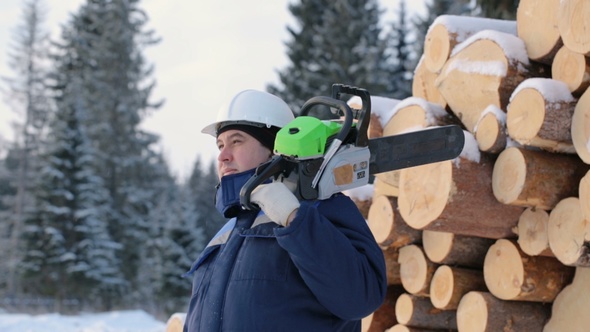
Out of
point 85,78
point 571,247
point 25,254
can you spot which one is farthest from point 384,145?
point 85,78

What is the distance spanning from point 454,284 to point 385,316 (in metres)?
0.63

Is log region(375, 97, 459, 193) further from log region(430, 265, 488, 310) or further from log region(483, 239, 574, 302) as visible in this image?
log region(483, 239, 574, 302)

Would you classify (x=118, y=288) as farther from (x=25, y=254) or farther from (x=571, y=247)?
(x=571, y=247)

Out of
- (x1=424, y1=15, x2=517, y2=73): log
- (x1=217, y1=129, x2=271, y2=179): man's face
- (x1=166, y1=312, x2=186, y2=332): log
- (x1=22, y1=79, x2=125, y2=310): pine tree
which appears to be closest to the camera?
(x1=217, y1=129, x2=271, y2=179): man's face

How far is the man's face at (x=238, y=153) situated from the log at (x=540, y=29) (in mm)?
1383

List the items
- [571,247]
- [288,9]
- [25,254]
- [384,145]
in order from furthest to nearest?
[288,9] < [25,254] < [571,247] < [384,145]

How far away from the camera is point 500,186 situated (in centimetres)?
270

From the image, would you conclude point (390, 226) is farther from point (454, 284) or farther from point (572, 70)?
point (572, 70)

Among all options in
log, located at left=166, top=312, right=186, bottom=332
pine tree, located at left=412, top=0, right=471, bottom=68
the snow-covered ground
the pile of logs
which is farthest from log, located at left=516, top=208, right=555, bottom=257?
pine tree, located at left=412, top=0, right=471, bottom=68

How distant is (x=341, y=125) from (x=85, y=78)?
25520 millimetres

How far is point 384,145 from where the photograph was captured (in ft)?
6.59

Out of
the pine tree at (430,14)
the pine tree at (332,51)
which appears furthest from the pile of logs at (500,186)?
the pine tree at (430,14)

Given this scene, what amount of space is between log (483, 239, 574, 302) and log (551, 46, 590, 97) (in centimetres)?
73

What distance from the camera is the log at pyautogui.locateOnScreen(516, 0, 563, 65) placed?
8.96 feet
